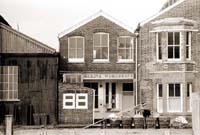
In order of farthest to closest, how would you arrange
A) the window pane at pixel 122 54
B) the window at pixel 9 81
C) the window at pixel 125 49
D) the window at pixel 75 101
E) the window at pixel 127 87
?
1. the window at pixel 127 87
2. the window pane at pixel 122 54
3. the window at pixel 125 49
4. the window at pixel 75 101
5. the window at pixel 9 81

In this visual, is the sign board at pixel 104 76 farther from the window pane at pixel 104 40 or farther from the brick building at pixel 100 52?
the window pane at pixel 104 40

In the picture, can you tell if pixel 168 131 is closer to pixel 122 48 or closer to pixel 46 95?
pixel 46 95

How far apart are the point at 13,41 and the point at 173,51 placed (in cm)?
1169

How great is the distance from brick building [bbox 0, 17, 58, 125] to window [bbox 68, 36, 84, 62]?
182 inches

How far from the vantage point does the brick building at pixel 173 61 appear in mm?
39156

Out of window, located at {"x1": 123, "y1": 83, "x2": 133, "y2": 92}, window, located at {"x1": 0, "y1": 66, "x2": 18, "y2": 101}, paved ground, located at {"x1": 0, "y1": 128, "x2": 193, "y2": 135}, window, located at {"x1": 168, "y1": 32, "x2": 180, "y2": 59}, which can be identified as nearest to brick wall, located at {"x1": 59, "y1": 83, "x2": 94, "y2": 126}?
window, located at {"x1": 0, "y1": 66, "x2": 18, "y2": 101}

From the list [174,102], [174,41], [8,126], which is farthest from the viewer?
[174,41]

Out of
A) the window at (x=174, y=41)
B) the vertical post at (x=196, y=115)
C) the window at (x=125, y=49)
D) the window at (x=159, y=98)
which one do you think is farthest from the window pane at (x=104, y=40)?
the vertical post at (x=196, y=115)

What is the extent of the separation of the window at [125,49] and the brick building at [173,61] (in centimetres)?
473

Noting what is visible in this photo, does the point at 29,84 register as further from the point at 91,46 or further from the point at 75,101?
the point at 91,46

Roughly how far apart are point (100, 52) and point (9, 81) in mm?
8594

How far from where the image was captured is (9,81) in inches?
1599

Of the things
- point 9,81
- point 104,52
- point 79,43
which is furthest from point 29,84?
point 104,52

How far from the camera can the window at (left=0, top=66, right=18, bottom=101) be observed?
1592 inches
